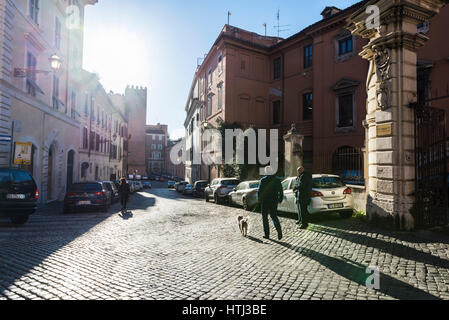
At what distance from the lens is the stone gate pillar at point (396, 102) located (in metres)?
7.22

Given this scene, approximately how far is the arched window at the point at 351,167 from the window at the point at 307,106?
10852 mm

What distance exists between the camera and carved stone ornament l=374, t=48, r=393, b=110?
744 cm

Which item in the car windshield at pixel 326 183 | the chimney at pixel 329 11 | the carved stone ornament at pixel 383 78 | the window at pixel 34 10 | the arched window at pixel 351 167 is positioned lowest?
the car windshield at pixel 326 183

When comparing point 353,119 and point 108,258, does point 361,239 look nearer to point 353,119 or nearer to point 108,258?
point 108,258

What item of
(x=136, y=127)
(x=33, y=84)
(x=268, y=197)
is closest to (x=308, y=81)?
(x=268, y=197)

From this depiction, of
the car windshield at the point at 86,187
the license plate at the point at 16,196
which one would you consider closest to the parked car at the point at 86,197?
the car windshield at the point at 86,187

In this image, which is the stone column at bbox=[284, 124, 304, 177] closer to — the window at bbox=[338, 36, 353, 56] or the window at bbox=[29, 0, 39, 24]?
the window at bbox=[338, 36, 353, 56]

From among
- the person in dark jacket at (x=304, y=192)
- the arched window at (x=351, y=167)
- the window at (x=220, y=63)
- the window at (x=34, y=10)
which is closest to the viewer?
the person in dark jacket at (x=304, y=192)

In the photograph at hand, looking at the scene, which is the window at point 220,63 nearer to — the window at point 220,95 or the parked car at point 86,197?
the window at point 220,95

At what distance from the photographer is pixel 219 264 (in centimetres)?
486

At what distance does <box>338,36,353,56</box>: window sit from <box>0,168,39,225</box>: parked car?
1957 centimetres

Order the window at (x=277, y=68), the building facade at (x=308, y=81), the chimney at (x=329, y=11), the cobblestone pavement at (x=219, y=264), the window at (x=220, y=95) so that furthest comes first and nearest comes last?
the window at (x=220, y=95), the window at (x=277, y=68), the chimney at (x=329, y=11), the building facade at (x=308, y=81), the cobblestone pavement at (x=219, y=264)

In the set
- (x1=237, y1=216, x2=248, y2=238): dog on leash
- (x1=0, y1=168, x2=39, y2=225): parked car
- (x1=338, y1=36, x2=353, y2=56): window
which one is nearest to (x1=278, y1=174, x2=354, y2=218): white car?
(x1=237, y1=216, x2=248, y2=238): dog on leash
